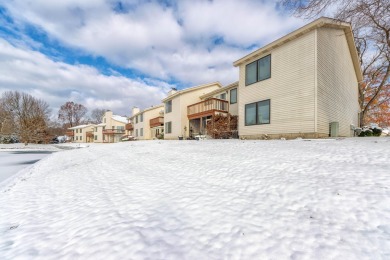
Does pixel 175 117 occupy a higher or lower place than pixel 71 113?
lower

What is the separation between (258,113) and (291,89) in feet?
7.97

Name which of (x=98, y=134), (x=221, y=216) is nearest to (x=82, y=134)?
(x=98, y=134)

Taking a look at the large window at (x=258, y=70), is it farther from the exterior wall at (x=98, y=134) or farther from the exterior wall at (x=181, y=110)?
the exterior wall at (x=98, y=134)

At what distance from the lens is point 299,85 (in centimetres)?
943

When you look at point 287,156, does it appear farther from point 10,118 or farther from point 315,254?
point 10,118

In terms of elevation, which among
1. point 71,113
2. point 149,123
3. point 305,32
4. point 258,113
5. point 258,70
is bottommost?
point 258,113

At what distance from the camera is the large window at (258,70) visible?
11133 millimetres

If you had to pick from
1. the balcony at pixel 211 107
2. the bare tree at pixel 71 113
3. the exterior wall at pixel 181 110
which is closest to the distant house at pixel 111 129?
the bare tree at pixel 71 113

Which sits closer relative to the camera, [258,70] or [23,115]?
[258,70]

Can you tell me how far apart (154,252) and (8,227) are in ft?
9.53

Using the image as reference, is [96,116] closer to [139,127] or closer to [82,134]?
[82,134]

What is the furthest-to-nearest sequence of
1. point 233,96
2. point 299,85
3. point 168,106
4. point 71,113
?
point 71,113
point 168,106
point 233,96
point 299,85

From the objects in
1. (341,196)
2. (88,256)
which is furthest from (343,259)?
(88,256)

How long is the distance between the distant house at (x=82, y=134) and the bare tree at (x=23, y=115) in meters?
16.6
